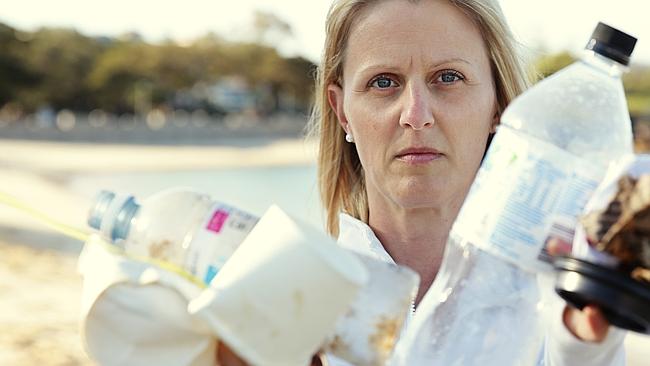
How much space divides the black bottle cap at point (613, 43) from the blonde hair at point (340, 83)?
2.09 ft

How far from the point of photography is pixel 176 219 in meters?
1.46

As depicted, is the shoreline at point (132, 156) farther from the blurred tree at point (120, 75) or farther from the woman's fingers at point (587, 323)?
the woman's fingers at point (587, 323)

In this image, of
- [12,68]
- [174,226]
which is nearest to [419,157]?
[174,226]

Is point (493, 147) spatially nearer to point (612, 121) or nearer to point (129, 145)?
point (612, 121)

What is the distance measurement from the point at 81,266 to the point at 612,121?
951 mm

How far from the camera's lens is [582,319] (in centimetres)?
130

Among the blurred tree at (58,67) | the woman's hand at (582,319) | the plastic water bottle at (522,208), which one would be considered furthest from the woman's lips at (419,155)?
the blurred tree at (58,67)

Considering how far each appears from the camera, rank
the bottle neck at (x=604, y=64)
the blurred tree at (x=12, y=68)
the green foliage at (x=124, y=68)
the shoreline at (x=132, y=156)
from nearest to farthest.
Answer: the bottle neck at (x=604, y=64) < the shoreline at (x=132, y=156) < the blurred tree at (x=12, y=68) < the green foliage at (x=124, y=68)

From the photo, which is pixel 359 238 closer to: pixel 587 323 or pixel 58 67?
pixel 587 323

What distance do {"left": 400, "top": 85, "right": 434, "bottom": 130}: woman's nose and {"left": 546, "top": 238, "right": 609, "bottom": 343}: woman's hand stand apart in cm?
57

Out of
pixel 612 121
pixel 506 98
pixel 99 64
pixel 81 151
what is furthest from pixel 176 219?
pixel 99 64

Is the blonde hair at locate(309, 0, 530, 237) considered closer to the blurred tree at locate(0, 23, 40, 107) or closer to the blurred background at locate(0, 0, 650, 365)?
the blurred background at locate(0, 0, 650, 365)

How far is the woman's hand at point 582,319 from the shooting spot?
1260 mm

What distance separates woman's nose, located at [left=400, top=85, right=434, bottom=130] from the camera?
1.78m
